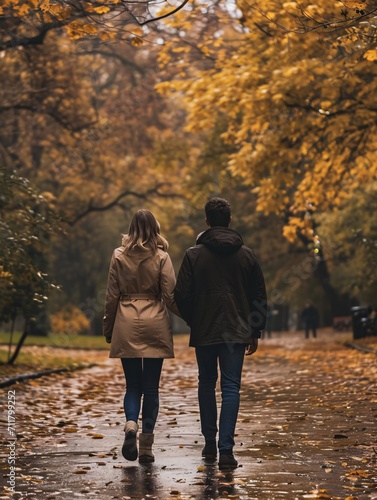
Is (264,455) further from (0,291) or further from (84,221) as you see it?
(84,221)

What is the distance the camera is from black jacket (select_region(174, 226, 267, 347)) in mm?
8078

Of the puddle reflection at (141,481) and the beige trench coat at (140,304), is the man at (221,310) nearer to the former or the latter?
the beige trench coat at (140,304)

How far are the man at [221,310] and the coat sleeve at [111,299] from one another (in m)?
0.55

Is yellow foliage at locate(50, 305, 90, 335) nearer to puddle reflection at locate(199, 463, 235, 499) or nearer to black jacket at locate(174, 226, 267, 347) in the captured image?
black jacket at locate(174, 226, 267, 347)

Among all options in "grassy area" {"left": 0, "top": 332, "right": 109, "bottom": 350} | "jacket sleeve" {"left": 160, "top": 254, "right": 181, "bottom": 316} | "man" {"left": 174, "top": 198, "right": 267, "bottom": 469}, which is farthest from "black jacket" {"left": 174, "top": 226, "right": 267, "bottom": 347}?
"grassy area" {"left": 0, "top": 332, "right": 109, "bottom": 350}

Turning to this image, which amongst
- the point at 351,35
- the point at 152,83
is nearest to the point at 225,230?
the point at 351,35

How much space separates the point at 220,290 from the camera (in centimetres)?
816

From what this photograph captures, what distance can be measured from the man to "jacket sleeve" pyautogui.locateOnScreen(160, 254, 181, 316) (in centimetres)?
11

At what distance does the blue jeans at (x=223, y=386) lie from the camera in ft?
26.5

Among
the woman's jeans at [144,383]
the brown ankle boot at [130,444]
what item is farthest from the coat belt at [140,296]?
the brown ankle boot at [130,444]

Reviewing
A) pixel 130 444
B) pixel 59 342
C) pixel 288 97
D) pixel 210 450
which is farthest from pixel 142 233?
pixel 59 342

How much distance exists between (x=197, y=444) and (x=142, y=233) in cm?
208

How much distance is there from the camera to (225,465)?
7.73 meters

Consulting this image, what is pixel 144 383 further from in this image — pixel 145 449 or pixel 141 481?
pixel 141 481
